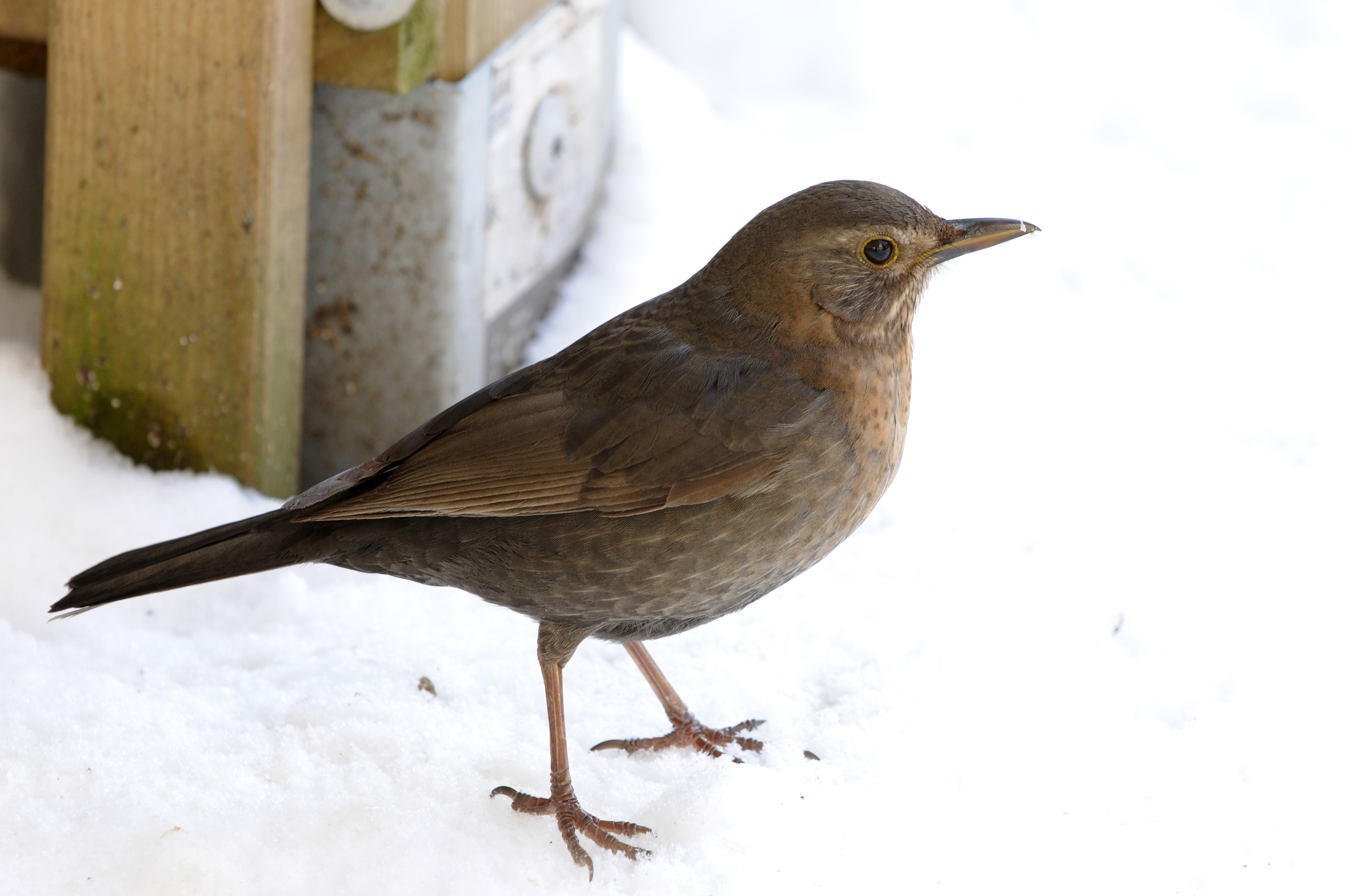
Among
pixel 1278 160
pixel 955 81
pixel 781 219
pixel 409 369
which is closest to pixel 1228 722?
pixel 781 219

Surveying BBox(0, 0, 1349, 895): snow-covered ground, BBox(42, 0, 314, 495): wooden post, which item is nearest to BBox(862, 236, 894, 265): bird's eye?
BBox(0, 0, 1349, 895): snow-covered ground

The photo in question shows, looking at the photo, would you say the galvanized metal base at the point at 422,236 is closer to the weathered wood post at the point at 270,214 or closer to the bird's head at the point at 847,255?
the weathered wood post at the point at 270,214

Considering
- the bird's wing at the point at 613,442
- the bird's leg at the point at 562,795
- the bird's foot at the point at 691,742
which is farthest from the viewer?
the bird's foot at the point at 691,742

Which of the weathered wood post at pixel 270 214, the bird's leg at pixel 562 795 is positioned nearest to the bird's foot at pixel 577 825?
the bird's leg at pixel 562 795

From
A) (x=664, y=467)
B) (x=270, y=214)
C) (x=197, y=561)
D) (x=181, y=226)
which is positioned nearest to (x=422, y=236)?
(x=270, y=214)

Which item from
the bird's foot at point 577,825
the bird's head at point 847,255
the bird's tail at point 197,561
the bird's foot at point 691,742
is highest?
the bird's head at point 847,255

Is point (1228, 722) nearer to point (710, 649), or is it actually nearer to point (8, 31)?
point (710, 649)

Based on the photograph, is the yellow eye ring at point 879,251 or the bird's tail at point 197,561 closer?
the yellow eye ring at point 879,251

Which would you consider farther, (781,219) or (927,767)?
(927,767)
